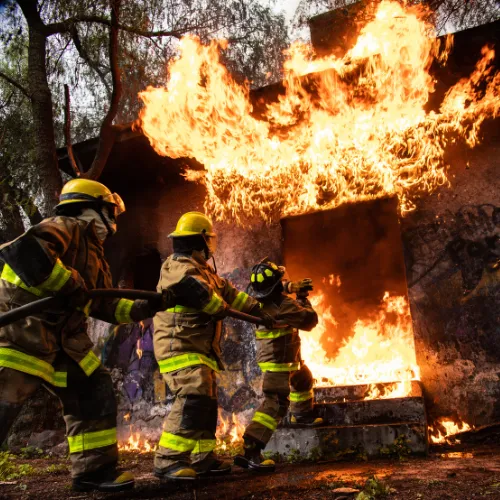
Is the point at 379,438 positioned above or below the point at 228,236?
below

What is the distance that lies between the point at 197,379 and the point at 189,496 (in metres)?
0.89

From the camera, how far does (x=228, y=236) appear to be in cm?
751

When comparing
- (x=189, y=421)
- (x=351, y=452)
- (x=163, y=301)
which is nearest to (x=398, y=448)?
(x=351, y=452)

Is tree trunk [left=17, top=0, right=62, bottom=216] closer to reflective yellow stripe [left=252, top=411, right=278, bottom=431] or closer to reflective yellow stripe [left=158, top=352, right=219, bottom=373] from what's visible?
reflective yellow stripe [left=158, top=352, right=219, bottom=373]

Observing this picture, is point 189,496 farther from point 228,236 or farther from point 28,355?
point 228,236

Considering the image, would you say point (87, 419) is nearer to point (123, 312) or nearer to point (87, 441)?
point (87, 441)

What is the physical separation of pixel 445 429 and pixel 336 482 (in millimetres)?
2533

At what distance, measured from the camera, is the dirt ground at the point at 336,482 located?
3.11 m

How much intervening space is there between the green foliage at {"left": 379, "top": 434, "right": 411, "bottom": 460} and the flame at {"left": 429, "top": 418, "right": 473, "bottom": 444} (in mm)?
870

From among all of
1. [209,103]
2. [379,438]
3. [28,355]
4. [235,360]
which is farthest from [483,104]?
[28,355]

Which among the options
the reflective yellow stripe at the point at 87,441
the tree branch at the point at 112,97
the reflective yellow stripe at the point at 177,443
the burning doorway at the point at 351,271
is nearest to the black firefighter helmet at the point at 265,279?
the reflective yellow stripe at the point at 177,443

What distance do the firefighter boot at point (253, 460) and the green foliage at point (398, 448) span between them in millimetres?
1247

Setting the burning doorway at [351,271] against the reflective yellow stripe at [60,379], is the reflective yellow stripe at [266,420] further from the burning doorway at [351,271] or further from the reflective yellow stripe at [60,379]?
the burning doorway at [351,271]

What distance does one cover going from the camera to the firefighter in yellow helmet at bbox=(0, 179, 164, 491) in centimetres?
296
